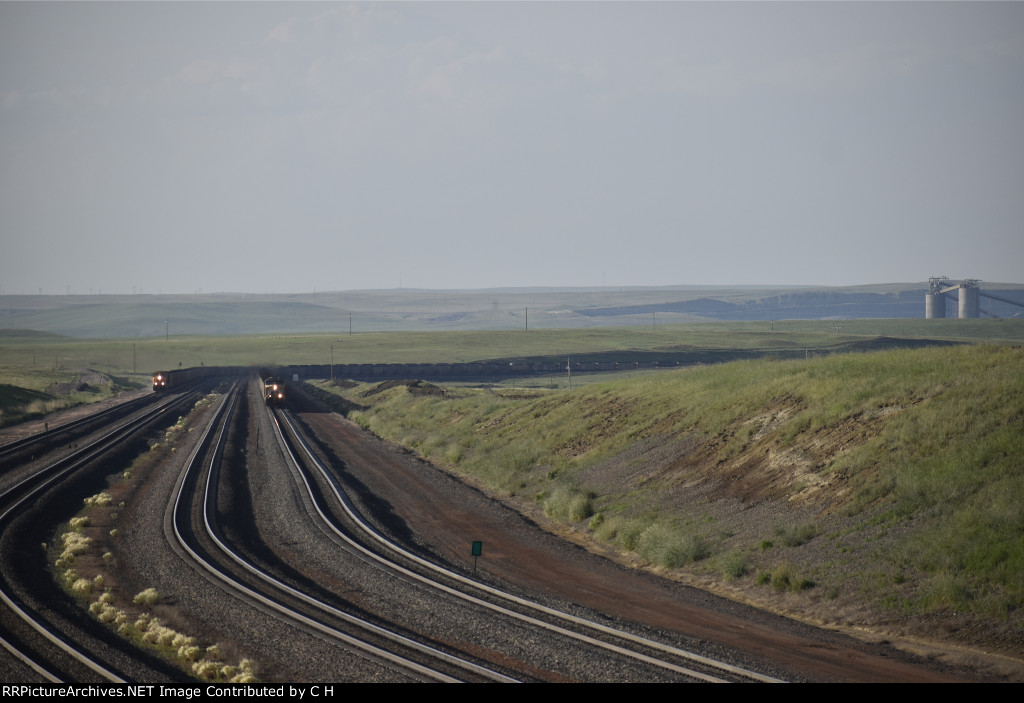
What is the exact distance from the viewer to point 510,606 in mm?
16859

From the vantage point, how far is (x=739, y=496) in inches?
907

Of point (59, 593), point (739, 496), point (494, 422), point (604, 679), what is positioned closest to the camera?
point (604, 679)

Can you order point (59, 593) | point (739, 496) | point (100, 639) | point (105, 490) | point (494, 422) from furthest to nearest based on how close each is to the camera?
point (494, 422)
point (105, 490)
point (739, 496)
point (59, 593)
point (100, 639)

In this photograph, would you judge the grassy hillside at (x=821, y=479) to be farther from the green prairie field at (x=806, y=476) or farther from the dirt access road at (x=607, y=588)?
the dirt access road at (x=607, y=588)

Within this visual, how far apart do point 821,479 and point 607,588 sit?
6.65m

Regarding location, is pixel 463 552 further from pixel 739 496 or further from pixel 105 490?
pixel 105 490

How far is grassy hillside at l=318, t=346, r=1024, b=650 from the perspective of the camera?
16109mm

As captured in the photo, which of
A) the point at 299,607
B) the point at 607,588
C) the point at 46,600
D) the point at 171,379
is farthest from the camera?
the point at 171,379

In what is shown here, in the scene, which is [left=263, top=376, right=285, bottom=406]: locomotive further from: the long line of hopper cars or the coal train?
the long line of hopper cars

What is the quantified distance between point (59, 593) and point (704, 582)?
14.0 m

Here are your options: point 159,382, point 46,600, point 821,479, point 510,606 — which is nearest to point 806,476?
point 821,479

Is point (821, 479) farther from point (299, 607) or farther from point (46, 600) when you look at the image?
point (46, 600)

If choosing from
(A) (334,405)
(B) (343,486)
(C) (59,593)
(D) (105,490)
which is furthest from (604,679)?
(A) (334,405)

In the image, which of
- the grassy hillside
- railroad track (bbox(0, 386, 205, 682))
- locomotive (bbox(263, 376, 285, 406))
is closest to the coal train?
locomotive (bbox(263, 376, 285, 406))
